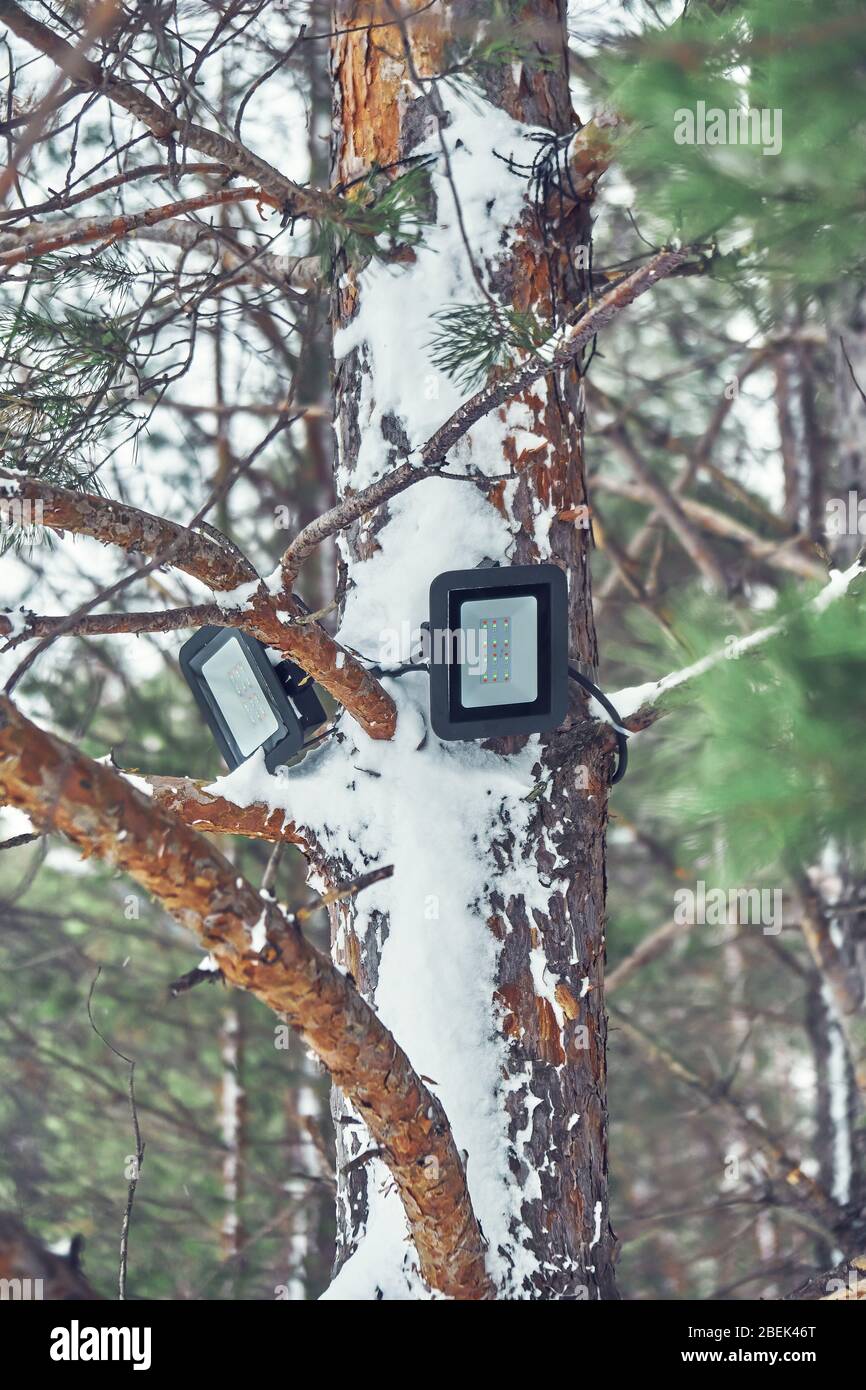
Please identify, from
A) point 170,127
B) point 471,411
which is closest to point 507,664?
point 471,411

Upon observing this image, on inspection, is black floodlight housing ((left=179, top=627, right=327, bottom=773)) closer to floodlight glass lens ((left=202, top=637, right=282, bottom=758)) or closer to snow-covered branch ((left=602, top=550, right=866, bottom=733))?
floodlight glass lens ((left=202, top=637, right=282, bottom=758))

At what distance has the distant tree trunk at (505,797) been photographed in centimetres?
166

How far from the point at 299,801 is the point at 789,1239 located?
26.2ft

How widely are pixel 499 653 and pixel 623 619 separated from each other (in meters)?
3.62

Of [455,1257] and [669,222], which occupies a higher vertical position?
→ [669,222]

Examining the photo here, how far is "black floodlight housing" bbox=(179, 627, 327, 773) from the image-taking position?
5.85 ft

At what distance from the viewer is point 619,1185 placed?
8.12 metres

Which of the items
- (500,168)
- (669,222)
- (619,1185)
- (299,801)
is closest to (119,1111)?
(619,1185)

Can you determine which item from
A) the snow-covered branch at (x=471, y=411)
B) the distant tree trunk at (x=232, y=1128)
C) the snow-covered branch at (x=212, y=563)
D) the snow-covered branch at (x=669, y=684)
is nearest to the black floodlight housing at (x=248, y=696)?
the snow-covered branch at (x=212, y=563)

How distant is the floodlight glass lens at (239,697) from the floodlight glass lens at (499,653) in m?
0.30

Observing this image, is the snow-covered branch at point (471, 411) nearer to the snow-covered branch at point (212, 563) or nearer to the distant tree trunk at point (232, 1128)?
the snow-covered branch at point (212, 563)

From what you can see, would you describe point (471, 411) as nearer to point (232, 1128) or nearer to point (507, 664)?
point (507, 664)

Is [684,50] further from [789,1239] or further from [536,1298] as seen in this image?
[789,1239]

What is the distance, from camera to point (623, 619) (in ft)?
17.2
